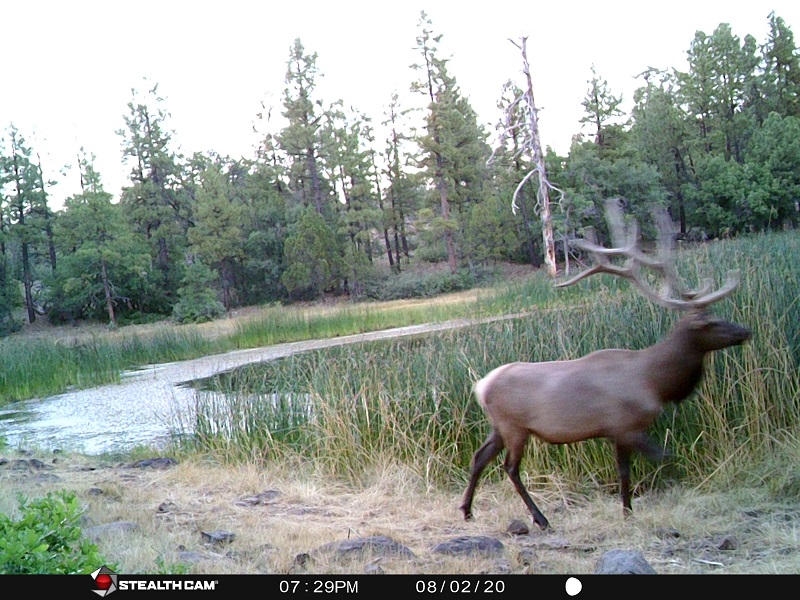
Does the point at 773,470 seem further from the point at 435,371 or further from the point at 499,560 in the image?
the point at 435,371

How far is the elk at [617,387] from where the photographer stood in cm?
376

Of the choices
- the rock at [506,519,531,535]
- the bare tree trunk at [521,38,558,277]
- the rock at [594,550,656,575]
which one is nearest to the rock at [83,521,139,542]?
the rock at [506,519,531,535]

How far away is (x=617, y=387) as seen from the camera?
150 inches

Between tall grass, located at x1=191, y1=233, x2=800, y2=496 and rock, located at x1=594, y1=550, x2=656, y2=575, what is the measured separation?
1799 millimetres

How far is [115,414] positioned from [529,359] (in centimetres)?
650

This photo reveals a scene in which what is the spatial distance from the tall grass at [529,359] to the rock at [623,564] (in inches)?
70.8

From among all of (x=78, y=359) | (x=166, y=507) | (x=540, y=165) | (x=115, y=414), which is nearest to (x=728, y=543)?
(x=166, y=507)

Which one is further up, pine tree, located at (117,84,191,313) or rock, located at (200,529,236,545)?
pine tree, located at (117,84,191,313)

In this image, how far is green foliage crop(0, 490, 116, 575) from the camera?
2.51 m

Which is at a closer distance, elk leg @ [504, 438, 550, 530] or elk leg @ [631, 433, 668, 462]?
elk leg @ [631, 433, 668, 462]

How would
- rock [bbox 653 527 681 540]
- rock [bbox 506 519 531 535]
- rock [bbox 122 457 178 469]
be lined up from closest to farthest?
rock [bbox 653 527 681 540] < rock [bbox 506 519 531 535] < rock [bbox 122 457 178 469]
